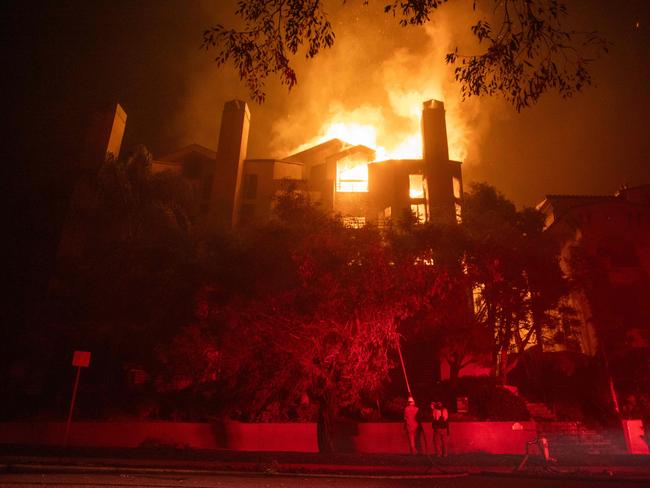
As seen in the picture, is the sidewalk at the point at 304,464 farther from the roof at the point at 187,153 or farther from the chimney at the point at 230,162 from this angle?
the roof at the point at 187,153

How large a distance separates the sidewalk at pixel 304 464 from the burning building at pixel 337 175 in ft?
83.6

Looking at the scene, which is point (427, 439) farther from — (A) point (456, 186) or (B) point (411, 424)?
(A) point (456, 186)

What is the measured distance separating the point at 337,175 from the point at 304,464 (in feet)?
99.1

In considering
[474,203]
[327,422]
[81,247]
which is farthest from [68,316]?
[474,203]

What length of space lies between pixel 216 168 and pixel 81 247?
14383 millimetres

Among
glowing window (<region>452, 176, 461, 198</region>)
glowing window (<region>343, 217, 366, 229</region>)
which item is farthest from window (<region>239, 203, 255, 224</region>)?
glowing window (<region>452, 176, 461, 198</region>)

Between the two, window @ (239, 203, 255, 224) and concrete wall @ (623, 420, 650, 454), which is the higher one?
window @ (239, 203, 255, 224)

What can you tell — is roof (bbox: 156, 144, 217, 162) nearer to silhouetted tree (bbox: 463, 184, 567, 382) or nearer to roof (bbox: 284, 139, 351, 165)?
roof (bbox: 284, 139, 351, 165)

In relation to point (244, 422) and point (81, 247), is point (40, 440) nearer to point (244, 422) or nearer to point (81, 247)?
point (244, 422)

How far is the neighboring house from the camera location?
25.4 metres

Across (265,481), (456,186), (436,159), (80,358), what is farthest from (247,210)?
(265,481)

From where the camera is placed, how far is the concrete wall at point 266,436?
15.7 meters

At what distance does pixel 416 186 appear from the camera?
38.3 meters

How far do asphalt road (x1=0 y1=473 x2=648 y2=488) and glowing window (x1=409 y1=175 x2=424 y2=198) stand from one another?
29722 mm
